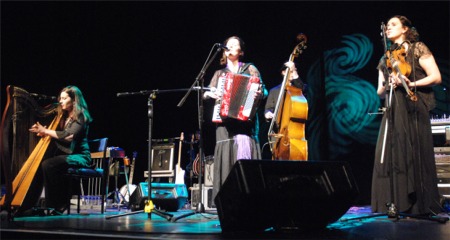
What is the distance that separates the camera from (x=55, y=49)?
23.4 ft

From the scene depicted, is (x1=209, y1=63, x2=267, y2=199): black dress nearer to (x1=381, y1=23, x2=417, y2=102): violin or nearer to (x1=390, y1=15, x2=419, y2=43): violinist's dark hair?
(x1=381, y1=23, x2=417, y2=102): violin

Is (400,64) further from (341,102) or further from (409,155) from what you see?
(341,102)

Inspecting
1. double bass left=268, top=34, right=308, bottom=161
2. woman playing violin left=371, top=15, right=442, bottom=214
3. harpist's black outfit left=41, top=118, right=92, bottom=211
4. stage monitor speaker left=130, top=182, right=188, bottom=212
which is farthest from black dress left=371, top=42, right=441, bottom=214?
harpist's black outfit left=41, top=118, right=92, bottom=211

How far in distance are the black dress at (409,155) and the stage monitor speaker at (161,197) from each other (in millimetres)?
2430

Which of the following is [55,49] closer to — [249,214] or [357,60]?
[357,60]

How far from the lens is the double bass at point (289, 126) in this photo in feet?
13.3

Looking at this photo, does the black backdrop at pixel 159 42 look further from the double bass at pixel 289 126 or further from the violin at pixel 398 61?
the violin at pixel 398 61

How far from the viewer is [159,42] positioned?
7.49m

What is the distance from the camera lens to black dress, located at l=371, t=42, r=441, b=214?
340cm

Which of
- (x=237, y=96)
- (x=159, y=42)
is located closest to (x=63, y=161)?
(x=237, y=96)

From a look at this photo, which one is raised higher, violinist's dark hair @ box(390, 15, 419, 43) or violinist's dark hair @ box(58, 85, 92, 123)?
violinist's dark hair @ box(390, 15, 419, 43)

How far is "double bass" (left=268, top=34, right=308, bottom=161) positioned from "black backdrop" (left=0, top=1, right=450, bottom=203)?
2477 millimetres

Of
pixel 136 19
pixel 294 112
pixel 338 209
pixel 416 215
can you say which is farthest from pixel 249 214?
pixel 136 19

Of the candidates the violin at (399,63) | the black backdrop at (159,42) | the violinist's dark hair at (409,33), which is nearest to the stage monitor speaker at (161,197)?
the black backdrop at (159,42)
